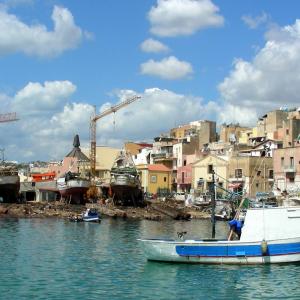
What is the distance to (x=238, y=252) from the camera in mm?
33188

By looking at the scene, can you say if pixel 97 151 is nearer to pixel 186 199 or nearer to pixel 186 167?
pixel 186 167

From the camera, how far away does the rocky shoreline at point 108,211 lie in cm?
8476

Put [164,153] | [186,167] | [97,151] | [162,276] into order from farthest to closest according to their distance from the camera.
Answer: [97,151], [164,153], [186,167], [162,276]

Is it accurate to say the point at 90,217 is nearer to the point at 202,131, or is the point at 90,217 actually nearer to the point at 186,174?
the point at 186,174

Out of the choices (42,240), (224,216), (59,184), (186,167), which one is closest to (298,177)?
(224,216)

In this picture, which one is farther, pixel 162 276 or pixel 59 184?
pixel 59 184

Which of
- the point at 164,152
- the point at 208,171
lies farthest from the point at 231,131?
the point at 208,171

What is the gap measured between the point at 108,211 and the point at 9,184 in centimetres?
2130

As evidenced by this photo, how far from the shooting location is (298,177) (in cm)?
8856

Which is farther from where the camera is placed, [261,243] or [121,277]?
[261,243]

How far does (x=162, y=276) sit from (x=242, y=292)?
4.96m

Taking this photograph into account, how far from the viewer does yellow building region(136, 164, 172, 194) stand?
117750 millimetres

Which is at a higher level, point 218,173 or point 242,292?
point 218,173

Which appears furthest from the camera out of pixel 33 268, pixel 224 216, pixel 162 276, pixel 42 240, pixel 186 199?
pixel 186 199
